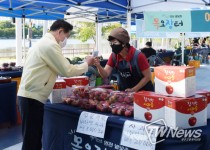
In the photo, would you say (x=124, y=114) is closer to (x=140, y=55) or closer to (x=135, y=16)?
(x=140, y=55)

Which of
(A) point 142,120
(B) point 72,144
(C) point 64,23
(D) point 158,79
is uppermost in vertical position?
(C) point 64,23

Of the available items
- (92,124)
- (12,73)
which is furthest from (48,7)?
(92,124)

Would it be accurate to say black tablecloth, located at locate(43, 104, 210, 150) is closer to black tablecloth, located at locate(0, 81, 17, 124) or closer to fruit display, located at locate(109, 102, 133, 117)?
fruit display, located at locate(109, 102, 133, 117)

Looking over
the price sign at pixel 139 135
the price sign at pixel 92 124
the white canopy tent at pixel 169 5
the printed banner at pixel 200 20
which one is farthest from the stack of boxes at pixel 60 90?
the printed banner at pixel 200 20

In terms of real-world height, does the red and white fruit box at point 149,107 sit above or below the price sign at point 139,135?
above

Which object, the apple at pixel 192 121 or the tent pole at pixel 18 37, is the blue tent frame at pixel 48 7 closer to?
the tent pole at pixel 18 37

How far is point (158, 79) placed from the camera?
1997 millimetres

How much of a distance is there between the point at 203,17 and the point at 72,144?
6084 mm

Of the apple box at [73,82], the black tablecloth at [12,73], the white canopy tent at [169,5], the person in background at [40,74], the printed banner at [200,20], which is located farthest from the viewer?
the printed banner at [200,20]

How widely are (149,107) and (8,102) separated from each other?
3.23 metres

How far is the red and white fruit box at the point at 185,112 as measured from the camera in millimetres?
1773

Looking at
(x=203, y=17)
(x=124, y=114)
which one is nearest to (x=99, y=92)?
(x=124, y=114)

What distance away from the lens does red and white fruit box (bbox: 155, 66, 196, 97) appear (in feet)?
6.07

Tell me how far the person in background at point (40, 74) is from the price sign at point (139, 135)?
27.5 inches
